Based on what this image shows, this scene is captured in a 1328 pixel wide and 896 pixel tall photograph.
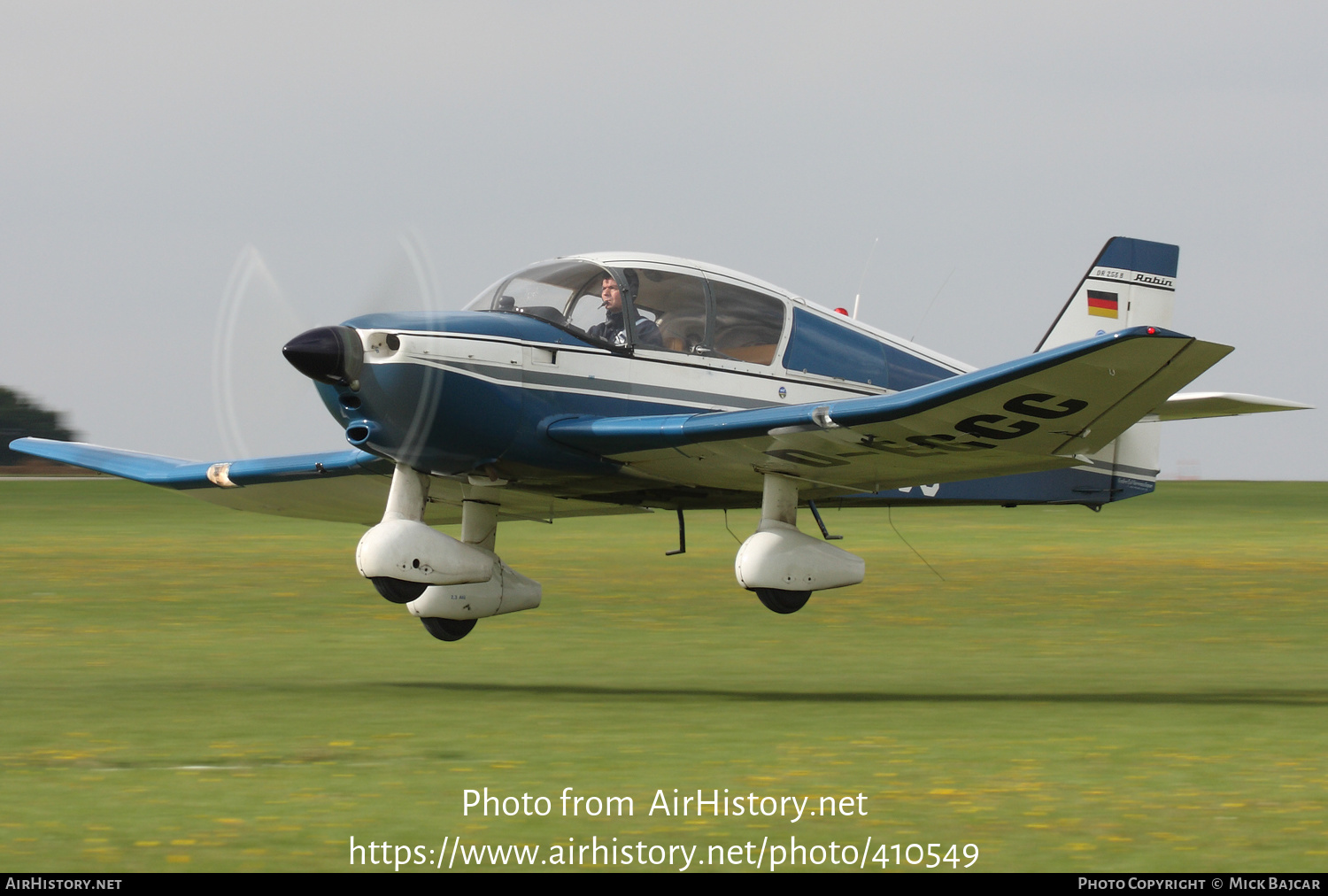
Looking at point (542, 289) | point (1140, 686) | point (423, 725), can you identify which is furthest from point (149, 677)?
point (1140, 686)

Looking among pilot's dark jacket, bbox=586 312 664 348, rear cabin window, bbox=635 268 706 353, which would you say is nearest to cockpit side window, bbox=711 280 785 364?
rear cabin window, bbox=635 268 706 353

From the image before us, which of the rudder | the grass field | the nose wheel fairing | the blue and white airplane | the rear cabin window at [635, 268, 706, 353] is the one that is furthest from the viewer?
the rudder

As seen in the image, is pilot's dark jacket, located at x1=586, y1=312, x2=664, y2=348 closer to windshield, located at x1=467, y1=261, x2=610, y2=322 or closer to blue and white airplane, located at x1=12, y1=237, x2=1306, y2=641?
blue and white airplane, located at x1=12, y1=237, x2=1306, y2=641

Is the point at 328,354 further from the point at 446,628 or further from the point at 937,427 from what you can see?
the point at 937,427

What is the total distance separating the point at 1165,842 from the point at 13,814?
490 cm

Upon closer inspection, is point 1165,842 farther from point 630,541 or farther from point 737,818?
point 630,541

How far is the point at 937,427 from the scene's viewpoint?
10836 millimetres

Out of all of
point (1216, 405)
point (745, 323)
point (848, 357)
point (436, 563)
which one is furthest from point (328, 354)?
point (1216, 405)

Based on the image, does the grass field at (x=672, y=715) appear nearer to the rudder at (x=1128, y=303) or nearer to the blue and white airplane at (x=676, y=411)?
the blue and white airplane at (x=676, y=411)

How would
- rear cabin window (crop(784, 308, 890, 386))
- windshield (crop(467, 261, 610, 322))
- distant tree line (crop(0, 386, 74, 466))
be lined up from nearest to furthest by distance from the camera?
windshield (crop(467, 261, 610, 322)) → rear cabin window (crop(784, 308, 890, 386)) → distant tree line (crop(0, 386, 74, 466))

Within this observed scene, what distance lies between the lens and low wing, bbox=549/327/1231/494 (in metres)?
9.56

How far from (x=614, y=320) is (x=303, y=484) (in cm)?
448

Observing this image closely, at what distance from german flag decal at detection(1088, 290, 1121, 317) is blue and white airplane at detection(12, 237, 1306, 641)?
1.66 metres

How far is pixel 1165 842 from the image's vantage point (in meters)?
6.46
